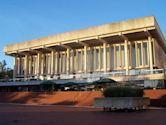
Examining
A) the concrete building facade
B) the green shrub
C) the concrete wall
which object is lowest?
the concrete wall

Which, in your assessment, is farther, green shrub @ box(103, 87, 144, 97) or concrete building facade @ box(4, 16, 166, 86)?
concrete building facade @ box(4, 16, 166, 86)

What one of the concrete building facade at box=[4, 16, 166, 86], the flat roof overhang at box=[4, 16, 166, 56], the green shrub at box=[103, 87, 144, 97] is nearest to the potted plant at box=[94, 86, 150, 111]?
the green shrub at box=[103, 87, 144, 97]

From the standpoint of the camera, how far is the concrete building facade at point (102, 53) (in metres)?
38.0

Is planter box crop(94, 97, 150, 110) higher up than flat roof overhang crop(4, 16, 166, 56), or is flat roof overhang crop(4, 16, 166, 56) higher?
flat roof overhang crop(4, 16, 166, 56)

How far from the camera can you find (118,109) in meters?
18.7

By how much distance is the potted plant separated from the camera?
17469 mm

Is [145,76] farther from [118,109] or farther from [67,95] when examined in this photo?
[118,109]

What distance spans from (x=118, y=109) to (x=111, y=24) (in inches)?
959

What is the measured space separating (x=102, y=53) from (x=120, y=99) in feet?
95.0

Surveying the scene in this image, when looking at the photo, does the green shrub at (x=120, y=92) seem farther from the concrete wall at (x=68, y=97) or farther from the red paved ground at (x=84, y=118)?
the concrete wall at (x=68, y=97)

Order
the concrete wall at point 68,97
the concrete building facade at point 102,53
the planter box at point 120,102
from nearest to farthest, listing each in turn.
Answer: the planter box at point 120,102 < the concrete wall at point 68,97 < the concrete building facade at point 102,53

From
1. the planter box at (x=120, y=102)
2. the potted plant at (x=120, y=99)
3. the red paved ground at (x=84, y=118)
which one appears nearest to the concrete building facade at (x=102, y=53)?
the potted plant at (x=120, y=99)

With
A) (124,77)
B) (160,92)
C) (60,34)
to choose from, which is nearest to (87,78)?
(124,77)

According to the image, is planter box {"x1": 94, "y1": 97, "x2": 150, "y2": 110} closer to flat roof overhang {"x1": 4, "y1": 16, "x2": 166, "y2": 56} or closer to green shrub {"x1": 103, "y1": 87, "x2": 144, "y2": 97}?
green shrub {"x1": 103, "y1": 87, "x2": 144, "y2": 97}
